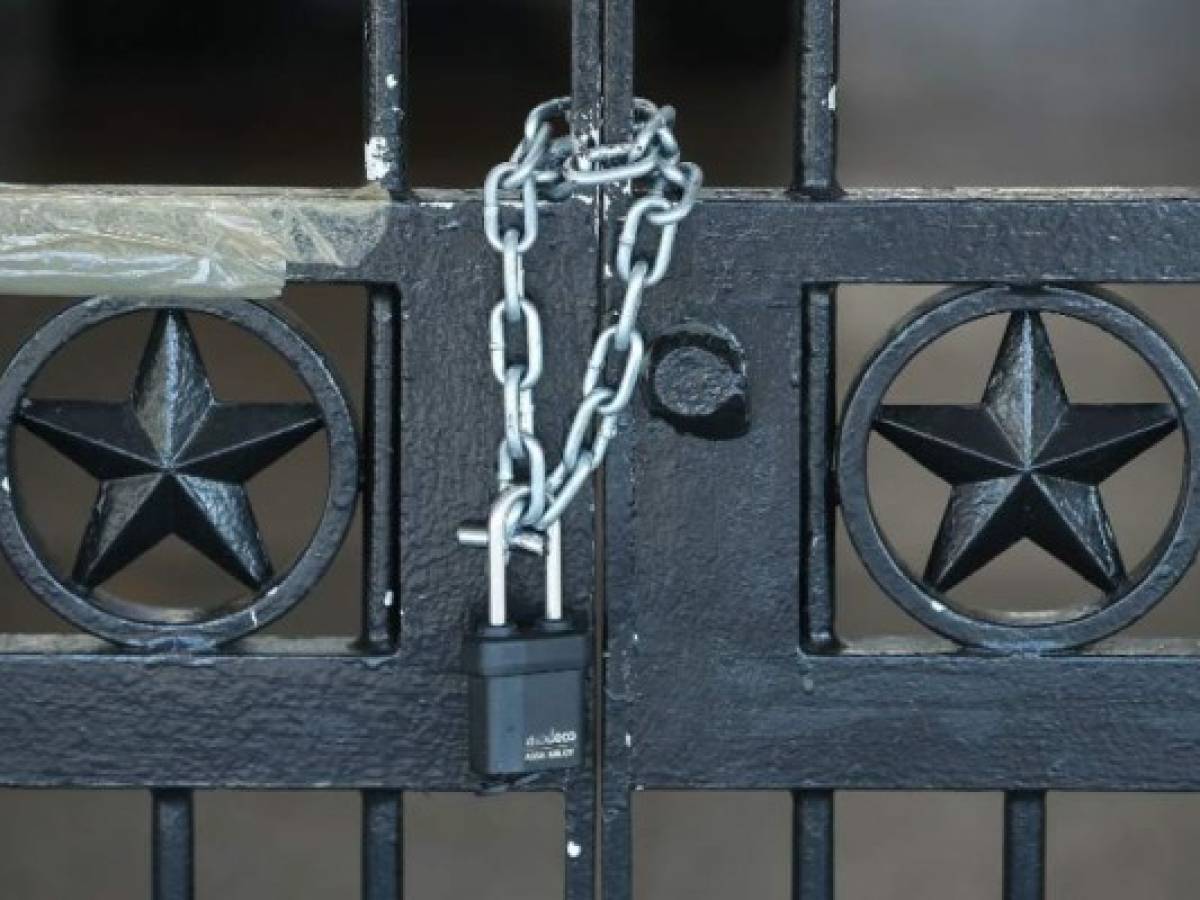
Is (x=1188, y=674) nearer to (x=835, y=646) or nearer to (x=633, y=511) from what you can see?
(x=835, y=646)

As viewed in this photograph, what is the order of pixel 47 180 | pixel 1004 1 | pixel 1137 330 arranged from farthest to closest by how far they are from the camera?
pixel 47 180 → pixel 1004 1 → pixel 1137 330

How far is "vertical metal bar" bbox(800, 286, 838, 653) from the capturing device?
0.90 metres

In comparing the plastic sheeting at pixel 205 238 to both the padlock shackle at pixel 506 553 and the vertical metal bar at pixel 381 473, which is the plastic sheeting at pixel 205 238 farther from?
the padlock shackle at pixel 506 553

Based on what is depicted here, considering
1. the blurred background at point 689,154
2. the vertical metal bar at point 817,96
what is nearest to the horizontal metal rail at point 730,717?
the vertical metal bar at point 817,96

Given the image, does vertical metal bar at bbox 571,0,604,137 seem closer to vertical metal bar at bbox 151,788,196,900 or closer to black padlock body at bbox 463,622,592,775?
black padlock body at bbox 463,622,592,775

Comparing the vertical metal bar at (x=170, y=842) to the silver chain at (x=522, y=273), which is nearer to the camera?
the silver chain at (x=522, y=273)

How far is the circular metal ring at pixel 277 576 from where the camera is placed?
894 mm

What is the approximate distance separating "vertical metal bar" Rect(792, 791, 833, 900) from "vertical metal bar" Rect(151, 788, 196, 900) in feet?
0.90

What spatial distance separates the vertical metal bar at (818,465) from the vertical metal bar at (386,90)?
0.19 m

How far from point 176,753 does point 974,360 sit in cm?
324

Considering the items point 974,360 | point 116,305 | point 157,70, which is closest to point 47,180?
point 157,70

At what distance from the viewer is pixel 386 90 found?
0.89 meters

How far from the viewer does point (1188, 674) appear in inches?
35.7

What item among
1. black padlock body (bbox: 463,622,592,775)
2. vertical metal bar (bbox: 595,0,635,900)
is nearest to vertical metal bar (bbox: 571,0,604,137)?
vertical metal bar (bbox: 595,0,635,900)
